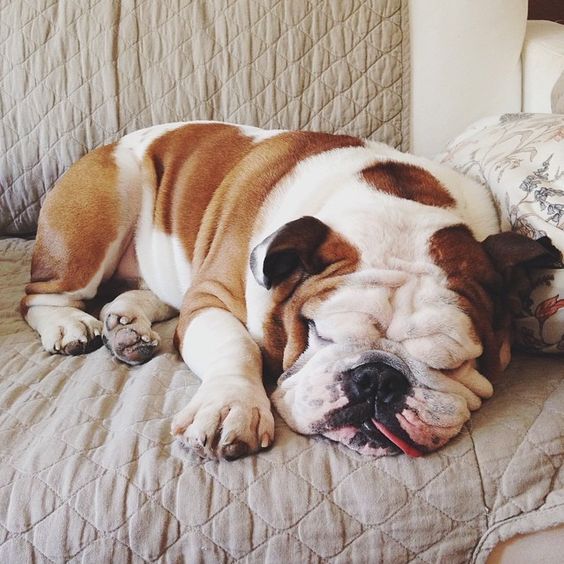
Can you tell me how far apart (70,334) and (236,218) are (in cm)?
45

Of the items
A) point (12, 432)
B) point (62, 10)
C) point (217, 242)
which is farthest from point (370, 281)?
point (62, 10)

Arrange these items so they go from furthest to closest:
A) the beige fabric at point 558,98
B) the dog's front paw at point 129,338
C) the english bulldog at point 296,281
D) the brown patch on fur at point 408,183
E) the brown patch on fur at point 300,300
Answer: the beige fabric at point 558,98 < the dog's front paw at point 129,338 < the brown patch on fur at point 408,183 < the brown patch on fur at point 300,300 < the english bulldog at point 296,281

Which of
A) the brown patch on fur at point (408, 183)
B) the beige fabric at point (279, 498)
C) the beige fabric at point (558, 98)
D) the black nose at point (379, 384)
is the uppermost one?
the beige fabric at point (558, 98)

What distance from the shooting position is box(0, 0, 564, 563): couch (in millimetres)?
967

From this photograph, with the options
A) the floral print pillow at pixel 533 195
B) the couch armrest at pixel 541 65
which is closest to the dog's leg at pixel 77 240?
the floral print pillow at pixel 533 195

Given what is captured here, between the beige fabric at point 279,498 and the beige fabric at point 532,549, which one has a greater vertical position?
the beige fabric at point 279,498

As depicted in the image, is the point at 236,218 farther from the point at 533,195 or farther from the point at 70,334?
the point at 533,195

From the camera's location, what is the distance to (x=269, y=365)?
1291 millimetres

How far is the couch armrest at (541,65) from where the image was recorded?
195 cm

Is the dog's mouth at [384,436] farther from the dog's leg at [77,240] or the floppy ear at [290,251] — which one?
the dog's leg at [77,240]

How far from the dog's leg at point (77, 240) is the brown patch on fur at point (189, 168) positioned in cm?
10

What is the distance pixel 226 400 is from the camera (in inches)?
42.9

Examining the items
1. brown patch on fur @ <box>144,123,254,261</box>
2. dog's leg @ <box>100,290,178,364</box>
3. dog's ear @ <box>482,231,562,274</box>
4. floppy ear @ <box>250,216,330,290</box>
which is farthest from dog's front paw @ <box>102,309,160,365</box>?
dog's ear @ <box>482,231,562,274</box>

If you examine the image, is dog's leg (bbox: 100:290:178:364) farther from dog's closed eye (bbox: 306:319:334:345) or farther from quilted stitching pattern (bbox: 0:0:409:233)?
quilted stitching pattern (bbox: 0:0:409:233)
